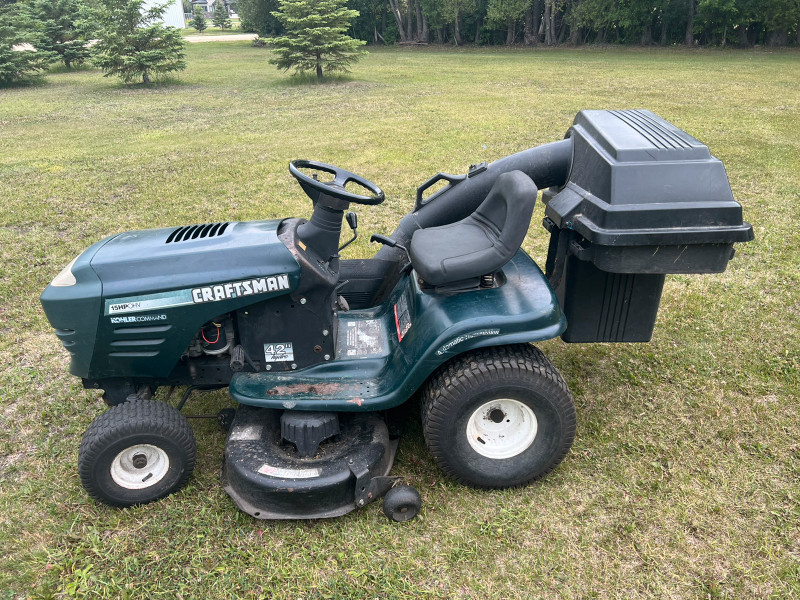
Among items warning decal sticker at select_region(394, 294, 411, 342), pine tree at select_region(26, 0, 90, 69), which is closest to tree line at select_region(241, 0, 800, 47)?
pine tree at select_region(26, 0, 90, 69)

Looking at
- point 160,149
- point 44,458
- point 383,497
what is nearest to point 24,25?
point 160,149

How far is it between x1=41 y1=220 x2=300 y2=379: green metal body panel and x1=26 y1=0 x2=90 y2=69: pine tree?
65.6 feet

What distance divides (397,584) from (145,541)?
3.45 ft

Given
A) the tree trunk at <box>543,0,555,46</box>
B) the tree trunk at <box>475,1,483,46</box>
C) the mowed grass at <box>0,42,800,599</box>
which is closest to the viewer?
the mowed grass at <box>0,42,800,599</box>

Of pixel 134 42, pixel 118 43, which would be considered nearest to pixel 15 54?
pixel 118 43

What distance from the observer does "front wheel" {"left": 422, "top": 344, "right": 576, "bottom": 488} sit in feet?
8.28

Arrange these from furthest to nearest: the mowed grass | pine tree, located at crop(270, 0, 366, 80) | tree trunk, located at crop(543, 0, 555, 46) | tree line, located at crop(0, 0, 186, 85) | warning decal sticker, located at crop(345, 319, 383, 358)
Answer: tree trunk, located at crop(543, 0, 555, 46) < pine tree, located at crop(270, 0, 366, 80) < tree line, located at crop(0, 0, 186, 85) < warning decal sticker, located at crop(345, 319, 383, 358) < the mowed grass

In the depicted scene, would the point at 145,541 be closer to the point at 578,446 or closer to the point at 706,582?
the point at 578,446

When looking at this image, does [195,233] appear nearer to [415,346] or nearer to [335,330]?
[335,330]

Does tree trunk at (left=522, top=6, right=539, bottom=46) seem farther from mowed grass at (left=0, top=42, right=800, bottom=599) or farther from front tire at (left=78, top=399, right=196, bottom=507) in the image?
front tire at (left=78, top=399, right=196, bottom=507)

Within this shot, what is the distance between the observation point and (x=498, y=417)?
269 centimetres

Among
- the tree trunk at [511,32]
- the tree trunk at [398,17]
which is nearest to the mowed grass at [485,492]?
the tree trunk at [511,32]

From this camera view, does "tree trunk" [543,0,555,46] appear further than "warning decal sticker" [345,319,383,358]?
Yes

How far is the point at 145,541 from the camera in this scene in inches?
97.7
